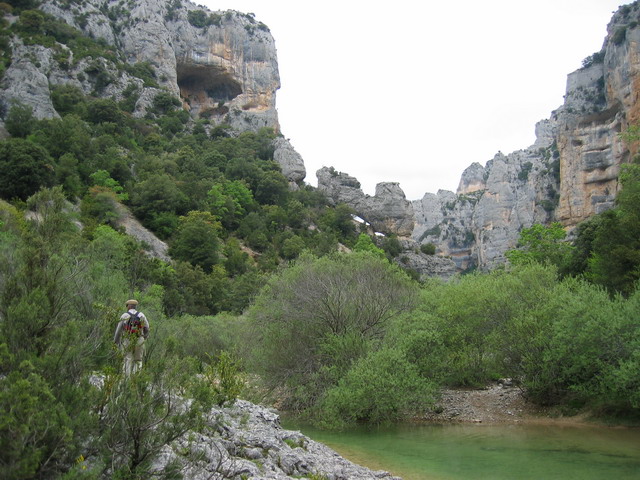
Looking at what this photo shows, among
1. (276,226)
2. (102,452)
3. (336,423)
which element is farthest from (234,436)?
(276,226)

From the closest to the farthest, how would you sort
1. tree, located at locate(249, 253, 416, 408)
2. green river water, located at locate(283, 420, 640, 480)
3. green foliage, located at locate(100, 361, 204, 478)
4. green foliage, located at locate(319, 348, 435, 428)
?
green foliage, located at locate(100, 361, 204, 478), green river water, located at locate(283, 420, 640, 480), green foliage, located at locate(319, 348, 435, 428), tree, located at locate(249, 253, 416, 408)

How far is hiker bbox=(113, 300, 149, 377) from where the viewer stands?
837cm

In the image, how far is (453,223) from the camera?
391ft

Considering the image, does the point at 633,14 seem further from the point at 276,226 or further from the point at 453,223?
the point at 453,223

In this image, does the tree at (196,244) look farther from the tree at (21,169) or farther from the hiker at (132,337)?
the hiker at (132,337)

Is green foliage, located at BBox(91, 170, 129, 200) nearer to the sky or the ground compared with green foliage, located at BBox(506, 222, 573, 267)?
nearer to the sky

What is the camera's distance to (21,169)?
36688 millimetres

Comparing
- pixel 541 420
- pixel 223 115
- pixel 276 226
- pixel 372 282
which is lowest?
pixel 541 420

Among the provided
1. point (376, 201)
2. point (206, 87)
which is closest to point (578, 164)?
point (376, 201)

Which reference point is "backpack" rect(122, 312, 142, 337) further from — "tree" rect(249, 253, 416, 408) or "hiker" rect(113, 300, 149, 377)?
"tree" rect(249, 253, 416, 408)

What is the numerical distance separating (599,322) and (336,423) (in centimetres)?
977

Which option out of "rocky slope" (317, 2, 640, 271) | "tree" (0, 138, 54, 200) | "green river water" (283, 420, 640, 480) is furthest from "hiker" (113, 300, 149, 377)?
"rocky slope" (317, 2, 640, 271)

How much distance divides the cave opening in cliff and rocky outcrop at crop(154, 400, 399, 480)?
268 feet

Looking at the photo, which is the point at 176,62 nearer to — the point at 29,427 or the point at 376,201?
the point at 376,201
